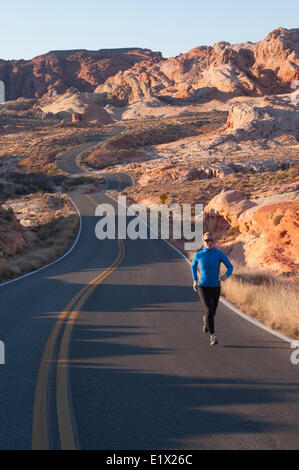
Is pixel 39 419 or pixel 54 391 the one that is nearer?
pixel 39 419

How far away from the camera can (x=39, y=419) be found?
173 inches

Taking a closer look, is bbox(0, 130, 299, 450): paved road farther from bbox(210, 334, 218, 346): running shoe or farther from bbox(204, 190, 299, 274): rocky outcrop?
bbox(204, 190, 299, 274): rocky outcrop

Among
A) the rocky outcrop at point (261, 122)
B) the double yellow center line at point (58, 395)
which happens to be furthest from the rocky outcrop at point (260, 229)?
the rocky outcrop at point (261, 122)

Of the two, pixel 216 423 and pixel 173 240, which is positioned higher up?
pixel 216 423

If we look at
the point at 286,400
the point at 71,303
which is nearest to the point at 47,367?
the point at 286,400

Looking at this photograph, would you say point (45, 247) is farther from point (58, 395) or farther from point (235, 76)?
point (235, 76)

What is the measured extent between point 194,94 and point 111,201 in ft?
343

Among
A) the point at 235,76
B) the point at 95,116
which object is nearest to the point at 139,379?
the point at 95,116

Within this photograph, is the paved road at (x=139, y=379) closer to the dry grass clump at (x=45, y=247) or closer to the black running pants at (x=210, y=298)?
the black running pants at (x=210, y=298)

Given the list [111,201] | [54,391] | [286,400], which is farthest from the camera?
[111,201]

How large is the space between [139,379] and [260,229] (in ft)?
50.0

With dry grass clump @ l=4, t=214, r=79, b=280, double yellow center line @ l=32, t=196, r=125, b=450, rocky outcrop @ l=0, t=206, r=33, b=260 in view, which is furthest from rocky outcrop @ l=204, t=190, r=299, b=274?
rocky outcrop @ l=0, t=206, r=33, b=260

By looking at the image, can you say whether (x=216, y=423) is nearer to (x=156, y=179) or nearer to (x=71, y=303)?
(x=71, y=303)

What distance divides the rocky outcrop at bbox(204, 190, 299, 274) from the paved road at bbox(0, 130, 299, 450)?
19.0ft
